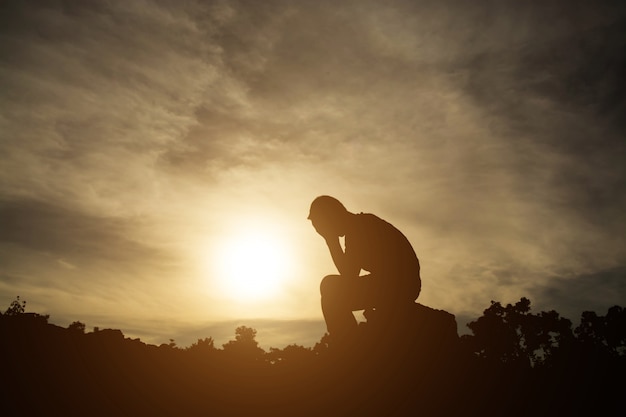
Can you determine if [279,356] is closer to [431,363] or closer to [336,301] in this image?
[336,301]

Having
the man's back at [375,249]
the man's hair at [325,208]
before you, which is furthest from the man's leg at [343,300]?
the man's hair at [325,208]

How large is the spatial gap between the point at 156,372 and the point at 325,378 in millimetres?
2399

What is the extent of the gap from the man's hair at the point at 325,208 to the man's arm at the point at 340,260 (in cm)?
45

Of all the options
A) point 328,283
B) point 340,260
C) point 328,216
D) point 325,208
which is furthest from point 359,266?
point 325,208

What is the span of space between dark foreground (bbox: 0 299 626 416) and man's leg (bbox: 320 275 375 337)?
13.1 inches

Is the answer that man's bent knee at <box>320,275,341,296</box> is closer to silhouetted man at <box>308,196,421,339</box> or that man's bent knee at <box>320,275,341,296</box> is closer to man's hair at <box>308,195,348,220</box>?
silhouetted man at <box>308,196,421,339</box>

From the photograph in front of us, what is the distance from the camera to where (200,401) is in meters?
4.92

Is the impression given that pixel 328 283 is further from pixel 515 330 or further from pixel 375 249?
pixel 515 330

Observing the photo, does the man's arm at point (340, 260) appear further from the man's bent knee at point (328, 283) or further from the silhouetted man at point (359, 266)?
the man's bent knee at point (328, 283)

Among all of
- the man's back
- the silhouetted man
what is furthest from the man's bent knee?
the man's back

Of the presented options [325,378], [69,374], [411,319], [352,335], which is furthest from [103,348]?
[411,319]

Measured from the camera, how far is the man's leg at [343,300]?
662cm

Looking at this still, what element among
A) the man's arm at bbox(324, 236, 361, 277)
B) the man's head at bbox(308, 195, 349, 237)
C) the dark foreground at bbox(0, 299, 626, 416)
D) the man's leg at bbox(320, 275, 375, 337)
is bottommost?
the dark foreground at bbox(0, 299, 626, 416)

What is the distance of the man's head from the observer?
686 cm
